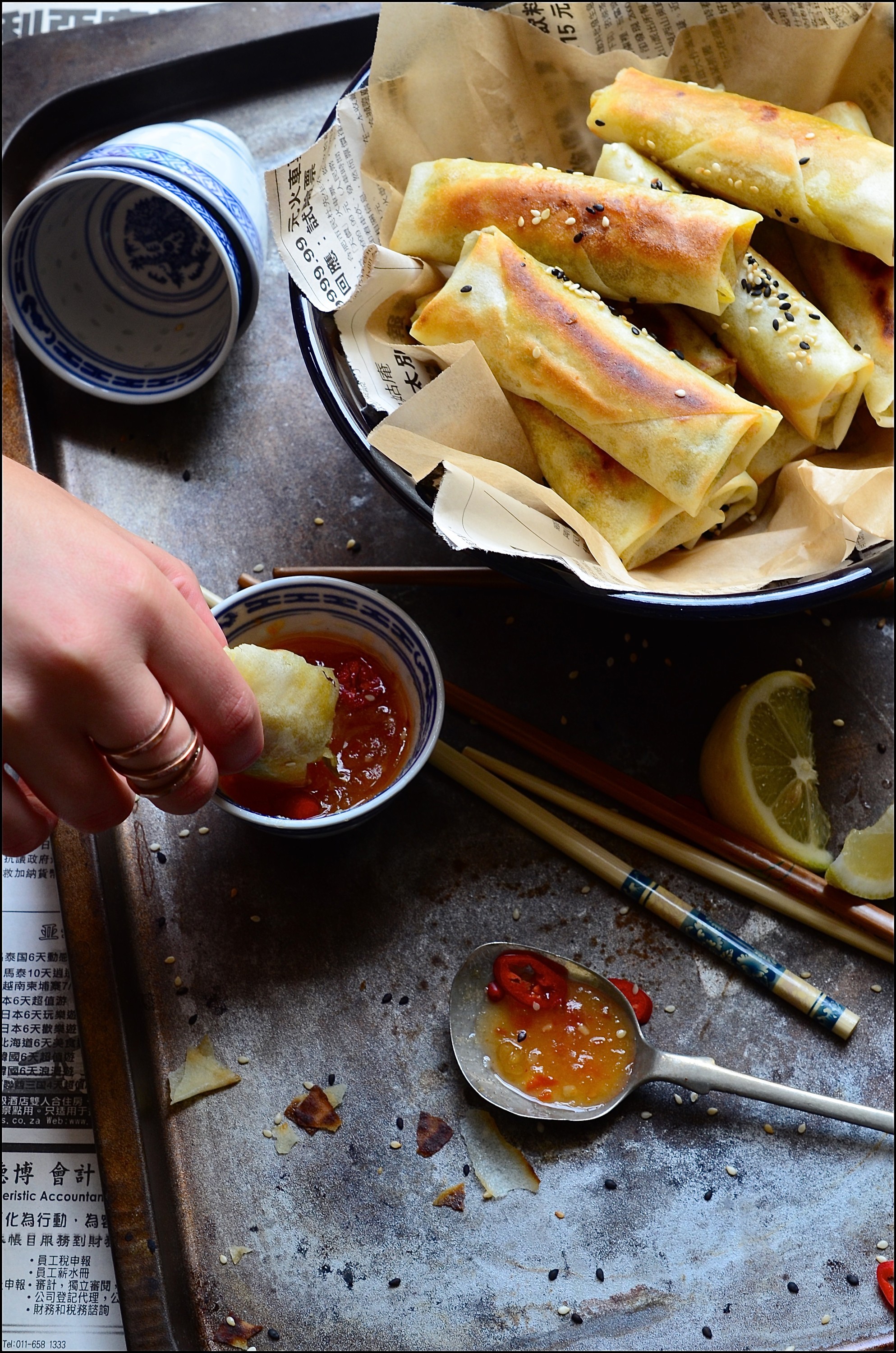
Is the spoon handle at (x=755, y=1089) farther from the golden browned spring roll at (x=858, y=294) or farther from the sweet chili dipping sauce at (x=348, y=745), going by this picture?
the golden browned spring roll at (x=858, y=294)

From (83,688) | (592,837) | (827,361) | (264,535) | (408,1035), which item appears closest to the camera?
(83,688)

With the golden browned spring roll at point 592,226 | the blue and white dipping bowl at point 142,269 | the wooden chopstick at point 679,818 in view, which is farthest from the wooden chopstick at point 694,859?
the blue and white dipping bowl at point 142,269

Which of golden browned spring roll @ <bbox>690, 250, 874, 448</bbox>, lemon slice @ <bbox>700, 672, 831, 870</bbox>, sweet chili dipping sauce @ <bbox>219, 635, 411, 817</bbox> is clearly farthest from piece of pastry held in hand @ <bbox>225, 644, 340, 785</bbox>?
golden browned spring roll @ <bbox>690, 250, 874, 448</bbox>

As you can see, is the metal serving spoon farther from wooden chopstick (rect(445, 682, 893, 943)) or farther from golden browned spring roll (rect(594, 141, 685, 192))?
golden browned spring roll (rect(594, 141, 685, 192))

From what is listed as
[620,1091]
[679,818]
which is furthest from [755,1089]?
[679,818]

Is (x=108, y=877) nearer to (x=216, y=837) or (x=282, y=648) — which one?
(x=216, y=837)

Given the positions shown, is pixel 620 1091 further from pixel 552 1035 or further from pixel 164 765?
pixel 164 765

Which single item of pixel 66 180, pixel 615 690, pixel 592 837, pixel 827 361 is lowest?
pixel 592 837

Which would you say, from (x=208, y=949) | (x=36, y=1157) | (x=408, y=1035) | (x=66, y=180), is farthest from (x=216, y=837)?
(x=66, y=180)
